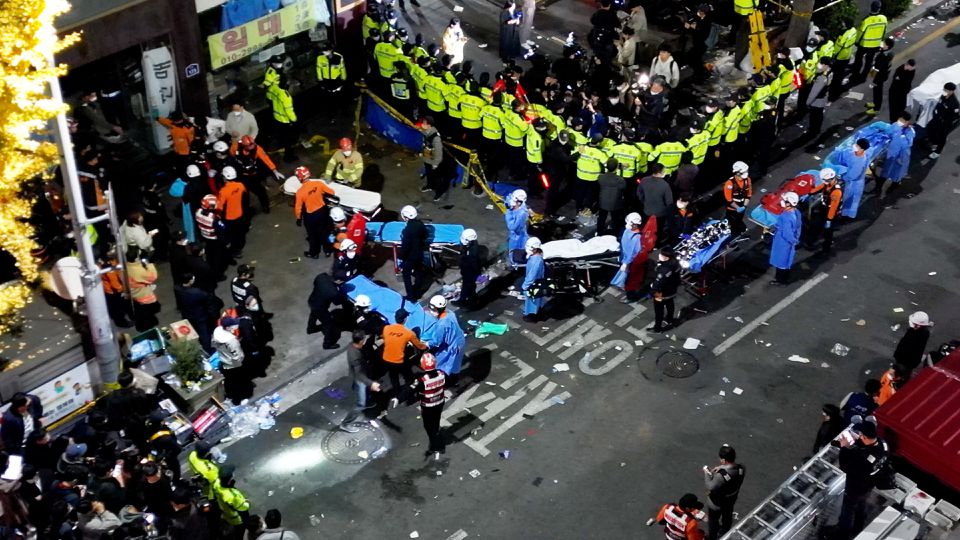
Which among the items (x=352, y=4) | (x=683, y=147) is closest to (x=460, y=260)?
(x=683, y=147)

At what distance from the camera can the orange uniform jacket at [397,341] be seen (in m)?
15.8

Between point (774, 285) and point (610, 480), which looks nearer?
point (610, 480)

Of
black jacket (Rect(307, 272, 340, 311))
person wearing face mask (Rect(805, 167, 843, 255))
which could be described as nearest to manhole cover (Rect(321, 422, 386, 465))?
black jacket (Rect(307, 272, 340, 311))

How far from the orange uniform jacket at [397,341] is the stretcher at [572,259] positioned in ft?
9.79

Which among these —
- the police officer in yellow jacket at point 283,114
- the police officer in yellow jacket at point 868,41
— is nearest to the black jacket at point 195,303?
the police officer in yellow jacket at point 283,114

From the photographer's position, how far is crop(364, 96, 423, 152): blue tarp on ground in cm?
2222

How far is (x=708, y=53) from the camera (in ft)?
85.7

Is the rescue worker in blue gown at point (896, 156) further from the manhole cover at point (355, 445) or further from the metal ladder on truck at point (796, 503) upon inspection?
the manhole cover at point (355, 445)

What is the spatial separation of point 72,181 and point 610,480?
806 cm

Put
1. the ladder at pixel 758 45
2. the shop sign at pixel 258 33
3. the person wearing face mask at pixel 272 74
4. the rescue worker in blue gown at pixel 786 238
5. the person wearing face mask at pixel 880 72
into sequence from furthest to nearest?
the ladder at pixel 758 45 < the person wearing face mask at pixel 880 72 < the shop sign at pixel 258 33 < the person wearing face mask at pixel 272 74 < the rescue worker in blue gown at pixel 786 238

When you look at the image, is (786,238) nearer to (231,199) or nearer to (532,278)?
(532,278)

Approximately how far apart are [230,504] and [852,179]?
40.5ft

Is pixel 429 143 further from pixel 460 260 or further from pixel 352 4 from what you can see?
pixel 352 4

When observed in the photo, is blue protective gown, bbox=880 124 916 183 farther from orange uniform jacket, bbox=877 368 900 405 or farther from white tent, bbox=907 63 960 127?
orange uniform jacket, bbox=877 368 900 405
